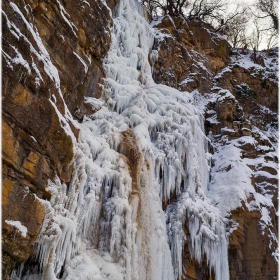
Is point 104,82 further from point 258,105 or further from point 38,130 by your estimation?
point 258,105

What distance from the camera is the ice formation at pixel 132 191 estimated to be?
6980 mm

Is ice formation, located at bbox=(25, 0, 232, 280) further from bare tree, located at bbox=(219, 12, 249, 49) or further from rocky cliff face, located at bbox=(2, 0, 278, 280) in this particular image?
bare tree, located at bbox=(219, 12, 249, 49)

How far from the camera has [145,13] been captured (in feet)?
50.9

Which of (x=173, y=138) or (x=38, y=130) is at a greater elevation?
(x=173, y=138)

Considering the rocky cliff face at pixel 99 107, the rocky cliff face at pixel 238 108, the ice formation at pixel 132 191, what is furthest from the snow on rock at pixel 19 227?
the rocky cliff face at pixel 238 108

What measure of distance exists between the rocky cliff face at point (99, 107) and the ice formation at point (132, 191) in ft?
0.69

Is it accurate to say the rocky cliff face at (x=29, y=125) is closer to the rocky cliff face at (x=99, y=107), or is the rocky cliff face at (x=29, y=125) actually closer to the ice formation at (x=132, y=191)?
the rocky cliff face at (x=99, y=107)

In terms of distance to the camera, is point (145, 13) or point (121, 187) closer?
point (121, 187)

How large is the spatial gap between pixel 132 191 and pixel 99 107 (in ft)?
9.38

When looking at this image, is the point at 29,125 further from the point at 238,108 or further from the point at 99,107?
the point at 238,108

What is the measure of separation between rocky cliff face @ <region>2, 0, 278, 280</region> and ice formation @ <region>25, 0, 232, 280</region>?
0.21m

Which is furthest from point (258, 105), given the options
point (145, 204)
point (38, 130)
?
point (38, 130)

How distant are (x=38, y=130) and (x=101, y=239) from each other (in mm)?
2563

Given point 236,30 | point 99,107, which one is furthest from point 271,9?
point 99,107
